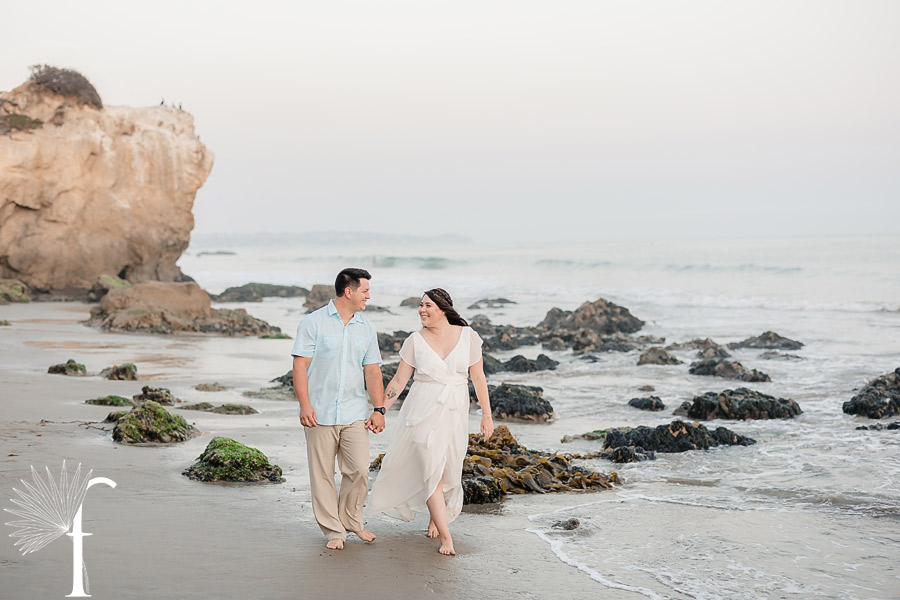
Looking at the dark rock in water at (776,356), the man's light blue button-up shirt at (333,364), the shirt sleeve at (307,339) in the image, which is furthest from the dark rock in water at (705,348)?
the shirt sleeve at (307,339)

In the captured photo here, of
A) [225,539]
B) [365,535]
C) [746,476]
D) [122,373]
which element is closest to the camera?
[225,539]

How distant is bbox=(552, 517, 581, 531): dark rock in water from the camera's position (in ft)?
19.9

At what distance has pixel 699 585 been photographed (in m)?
4.92

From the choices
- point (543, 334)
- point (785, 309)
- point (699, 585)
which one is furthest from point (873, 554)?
point (785, 309)

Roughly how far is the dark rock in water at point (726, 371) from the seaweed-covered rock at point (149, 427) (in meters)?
10.1

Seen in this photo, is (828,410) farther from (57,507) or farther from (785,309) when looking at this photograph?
(785,309)

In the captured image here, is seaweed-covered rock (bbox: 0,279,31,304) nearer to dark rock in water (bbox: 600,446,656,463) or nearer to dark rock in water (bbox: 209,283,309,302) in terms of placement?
dark rock in water (bbox: 209,283,309,302)

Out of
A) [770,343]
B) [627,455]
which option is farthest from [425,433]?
[770,343]

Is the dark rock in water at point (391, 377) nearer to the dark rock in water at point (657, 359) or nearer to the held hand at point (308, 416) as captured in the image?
the dark rock in water at point (657, 359)

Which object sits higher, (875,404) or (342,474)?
(342,474)

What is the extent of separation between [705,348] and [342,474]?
15302 millimetres

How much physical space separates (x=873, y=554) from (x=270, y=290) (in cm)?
3575

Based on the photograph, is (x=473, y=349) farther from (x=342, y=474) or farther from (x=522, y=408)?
(x=522, y=408)

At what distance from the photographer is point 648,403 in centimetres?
1198
